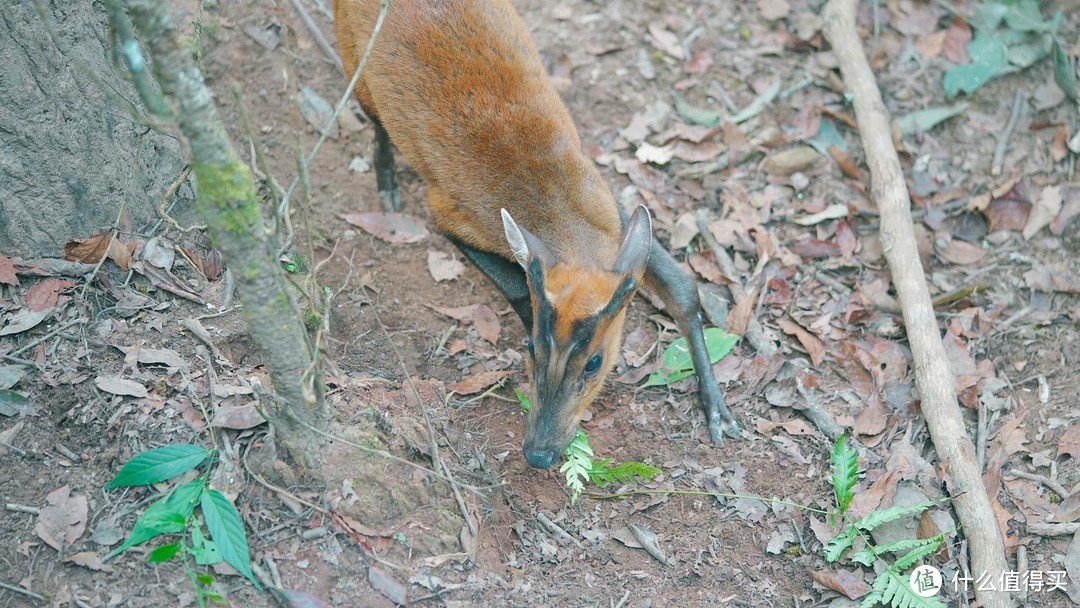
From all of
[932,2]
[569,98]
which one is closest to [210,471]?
[569,98]

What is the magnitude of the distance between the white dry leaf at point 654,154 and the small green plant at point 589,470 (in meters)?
2.89

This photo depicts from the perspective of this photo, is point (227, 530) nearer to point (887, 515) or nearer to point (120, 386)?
point (120, 386)

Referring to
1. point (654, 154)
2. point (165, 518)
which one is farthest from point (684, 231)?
point (165, 518)

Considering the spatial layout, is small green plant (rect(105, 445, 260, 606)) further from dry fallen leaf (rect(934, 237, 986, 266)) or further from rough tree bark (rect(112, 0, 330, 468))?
dry fallen leaf (rect(934, 237, 986, 266))

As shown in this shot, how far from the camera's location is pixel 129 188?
5.46m

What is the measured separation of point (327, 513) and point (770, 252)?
13.2ft

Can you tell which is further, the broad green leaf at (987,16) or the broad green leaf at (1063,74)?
the broad green leaf at (987,16)

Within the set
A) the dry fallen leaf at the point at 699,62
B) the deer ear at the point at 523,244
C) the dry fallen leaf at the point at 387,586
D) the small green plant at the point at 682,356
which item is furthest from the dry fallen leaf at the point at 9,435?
the dry fallen leaf at the point at 699,62

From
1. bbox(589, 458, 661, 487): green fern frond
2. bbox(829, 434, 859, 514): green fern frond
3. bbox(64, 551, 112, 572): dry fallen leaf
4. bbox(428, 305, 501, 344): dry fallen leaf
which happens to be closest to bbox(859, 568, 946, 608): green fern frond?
bbox(829, 434, 859, 514): green fern frond

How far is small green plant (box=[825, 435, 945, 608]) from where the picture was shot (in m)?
4.94

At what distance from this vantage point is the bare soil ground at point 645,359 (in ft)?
15.1

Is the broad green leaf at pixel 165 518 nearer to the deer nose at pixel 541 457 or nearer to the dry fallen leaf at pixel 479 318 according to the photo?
the deer nose at pixel 541 457

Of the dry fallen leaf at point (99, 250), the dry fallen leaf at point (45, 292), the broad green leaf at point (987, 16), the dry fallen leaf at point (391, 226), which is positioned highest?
the broad green leaf at point (987, 16)

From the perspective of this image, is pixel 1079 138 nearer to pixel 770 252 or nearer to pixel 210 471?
pixel 770 252
